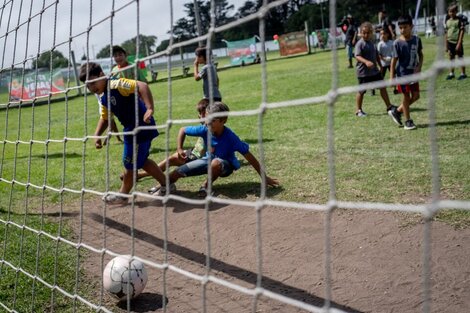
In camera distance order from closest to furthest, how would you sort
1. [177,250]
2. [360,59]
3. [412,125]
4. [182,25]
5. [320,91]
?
[182,25] → [177,250] → [412,125] → [360,59] → [320,91]

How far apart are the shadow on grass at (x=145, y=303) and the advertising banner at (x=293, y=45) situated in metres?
27.2

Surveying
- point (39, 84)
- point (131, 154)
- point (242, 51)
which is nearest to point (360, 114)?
point (131, 154)

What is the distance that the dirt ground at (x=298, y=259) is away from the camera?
273 centimetres

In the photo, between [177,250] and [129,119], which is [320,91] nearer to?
[129,119]

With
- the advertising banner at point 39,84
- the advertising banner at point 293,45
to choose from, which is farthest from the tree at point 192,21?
the advertising banner at point 293,45

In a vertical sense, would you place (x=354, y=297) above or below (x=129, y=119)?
below

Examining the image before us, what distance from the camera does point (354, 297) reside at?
272cm

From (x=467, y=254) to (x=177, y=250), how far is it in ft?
6.24

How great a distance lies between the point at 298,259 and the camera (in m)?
3.26

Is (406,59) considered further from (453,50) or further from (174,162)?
(453,50)

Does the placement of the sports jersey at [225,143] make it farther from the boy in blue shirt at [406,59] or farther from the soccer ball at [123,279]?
the boy in blue shirt at [406,59]

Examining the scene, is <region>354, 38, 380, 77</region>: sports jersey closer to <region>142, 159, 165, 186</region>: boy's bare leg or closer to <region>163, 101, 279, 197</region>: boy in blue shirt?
<region>163, 101, 279, 197</region>: boy in blue shirt

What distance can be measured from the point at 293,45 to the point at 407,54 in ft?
78.0

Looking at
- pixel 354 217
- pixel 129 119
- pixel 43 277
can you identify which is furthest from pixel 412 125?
pixel 43 277
